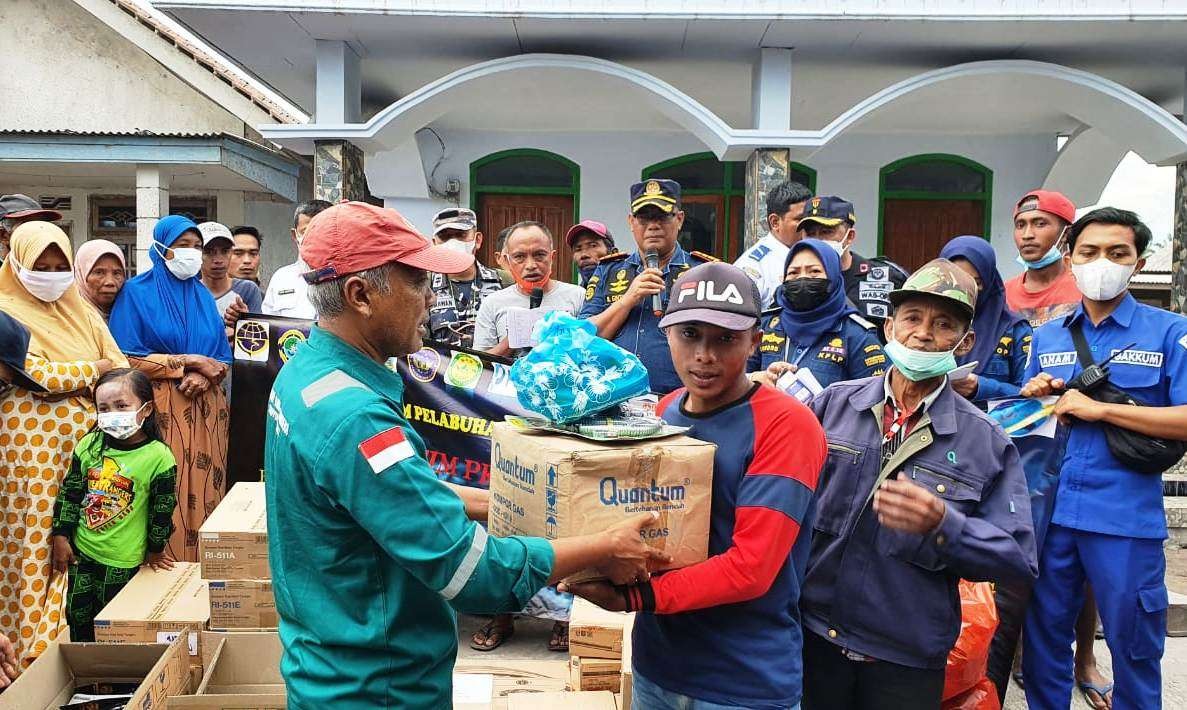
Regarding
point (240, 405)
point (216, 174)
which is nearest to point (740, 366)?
point (240, 405)

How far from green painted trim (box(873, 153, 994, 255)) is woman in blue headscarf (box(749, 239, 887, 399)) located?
7.36 meters

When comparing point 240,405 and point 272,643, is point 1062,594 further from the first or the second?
point 240,405

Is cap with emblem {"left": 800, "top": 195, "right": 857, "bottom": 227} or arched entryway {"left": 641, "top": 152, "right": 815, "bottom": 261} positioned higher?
arched entryway {"left": 641, "top": 152, "right": 815, "bottom": 261}

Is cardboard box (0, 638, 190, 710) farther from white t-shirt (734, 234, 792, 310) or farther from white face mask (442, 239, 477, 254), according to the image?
white t-shirt (734, 234, 792, 310)

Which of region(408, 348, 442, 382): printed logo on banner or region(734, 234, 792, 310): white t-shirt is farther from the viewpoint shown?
region(734, 234, 792, 310): white t-shirt

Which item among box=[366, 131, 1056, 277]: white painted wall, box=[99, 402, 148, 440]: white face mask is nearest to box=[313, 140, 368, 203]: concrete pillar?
box=[366, 131, 1056, 277]: white painted wall

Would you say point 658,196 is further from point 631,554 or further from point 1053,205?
point 631,554

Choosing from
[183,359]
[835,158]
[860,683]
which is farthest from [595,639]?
[835,158]

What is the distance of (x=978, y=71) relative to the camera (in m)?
7.85

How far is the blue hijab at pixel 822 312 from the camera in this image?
12.4 feet

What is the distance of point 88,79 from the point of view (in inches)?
493

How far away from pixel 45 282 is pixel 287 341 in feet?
4.03

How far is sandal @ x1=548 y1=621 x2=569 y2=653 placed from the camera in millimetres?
4543

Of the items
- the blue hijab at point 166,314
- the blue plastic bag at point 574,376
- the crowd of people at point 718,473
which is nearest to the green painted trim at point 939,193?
the crowd of people at point 718,473
